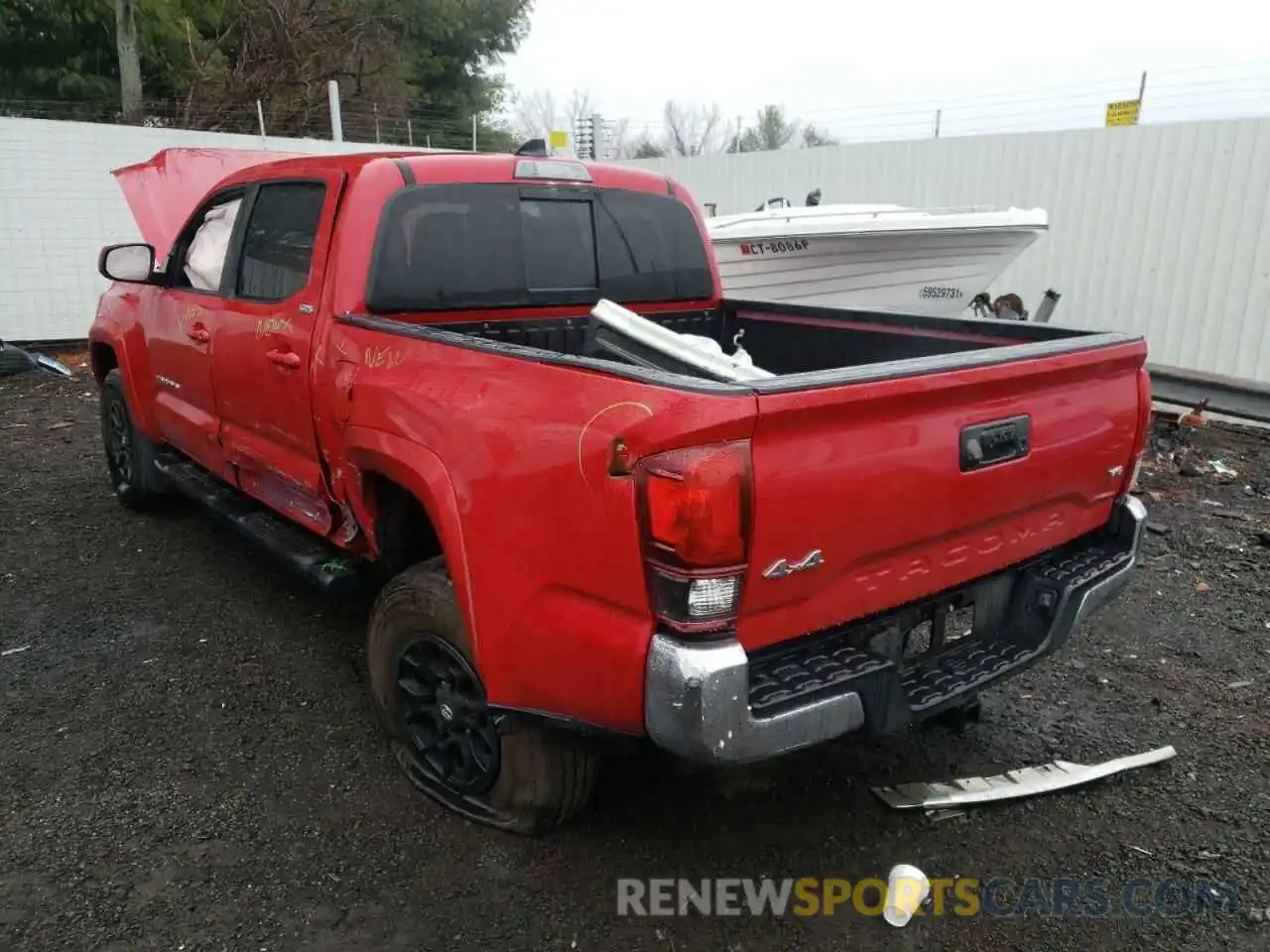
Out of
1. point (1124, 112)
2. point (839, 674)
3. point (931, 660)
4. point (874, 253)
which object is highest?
point (1124, 112)

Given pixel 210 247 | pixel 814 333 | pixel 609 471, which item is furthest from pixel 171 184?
pixel 609 471

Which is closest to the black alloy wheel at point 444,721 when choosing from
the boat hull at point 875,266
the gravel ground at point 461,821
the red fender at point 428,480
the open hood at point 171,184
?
the gravel ground at point 461,821

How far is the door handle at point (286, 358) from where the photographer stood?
3475 mm

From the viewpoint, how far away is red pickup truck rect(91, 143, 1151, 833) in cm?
213

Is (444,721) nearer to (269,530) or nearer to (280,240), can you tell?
(269,530)

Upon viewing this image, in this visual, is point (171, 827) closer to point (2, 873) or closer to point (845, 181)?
point (2, 873)

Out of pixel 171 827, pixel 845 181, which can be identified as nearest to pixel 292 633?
pixel 171 827

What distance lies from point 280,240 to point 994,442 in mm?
2885

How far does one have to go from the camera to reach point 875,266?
8.24m

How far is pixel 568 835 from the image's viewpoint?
290cm

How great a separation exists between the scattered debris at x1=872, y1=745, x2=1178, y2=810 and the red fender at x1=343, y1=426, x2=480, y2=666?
5.01 feet

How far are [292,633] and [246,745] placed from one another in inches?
37.3

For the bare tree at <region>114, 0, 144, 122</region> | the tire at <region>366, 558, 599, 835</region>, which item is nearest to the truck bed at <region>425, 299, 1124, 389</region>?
the tire at <region>366, 558, 599, 835</region>

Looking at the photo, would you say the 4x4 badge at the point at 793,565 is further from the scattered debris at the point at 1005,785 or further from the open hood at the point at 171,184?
the open hood at the point at 171,184
